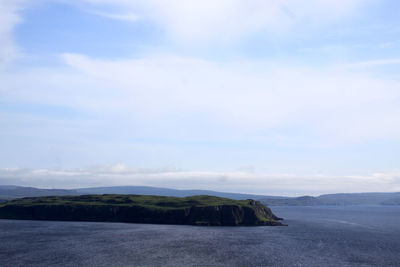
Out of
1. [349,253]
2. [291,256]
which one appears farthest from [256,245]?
[349,253]

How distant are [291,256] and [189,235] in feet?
187

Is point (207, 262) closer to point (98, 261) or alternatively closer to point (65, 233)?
point (98, 261)

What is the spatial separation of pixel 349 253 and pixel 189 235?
6942 centimetres

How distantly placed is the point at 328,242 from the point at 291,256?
45.6 m

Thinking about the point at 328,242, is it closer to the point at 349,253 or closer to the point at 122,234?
the point at 349,253

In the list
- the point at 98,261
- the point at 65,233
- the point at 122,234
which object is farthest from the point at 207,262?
the point at 65,233

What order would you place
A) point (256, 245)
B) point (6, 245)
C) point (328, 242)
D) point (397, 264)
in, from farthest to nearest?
point (328, 242) < point (256, 245) < point (6, 245) < point (397, 264)

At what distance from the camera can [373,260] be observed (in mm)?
113688

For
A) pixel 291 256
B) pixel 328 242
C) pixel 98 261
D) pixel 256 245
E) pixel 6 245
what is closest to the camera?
pixel 98 261

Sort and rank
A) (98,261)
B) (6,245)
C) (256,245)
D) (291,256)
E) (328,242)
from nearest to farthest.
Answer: (98,261) → (291,256) → (6,245) → (256,245) → (328,242)

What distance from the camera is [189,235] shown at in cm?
16162

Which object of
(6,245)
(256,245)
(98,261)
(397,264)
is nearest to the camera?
(98,261)

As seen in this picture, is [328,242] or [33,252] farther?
[328,242]

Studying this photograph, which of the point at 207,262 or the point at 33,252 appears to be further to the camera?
the point at 33,252
